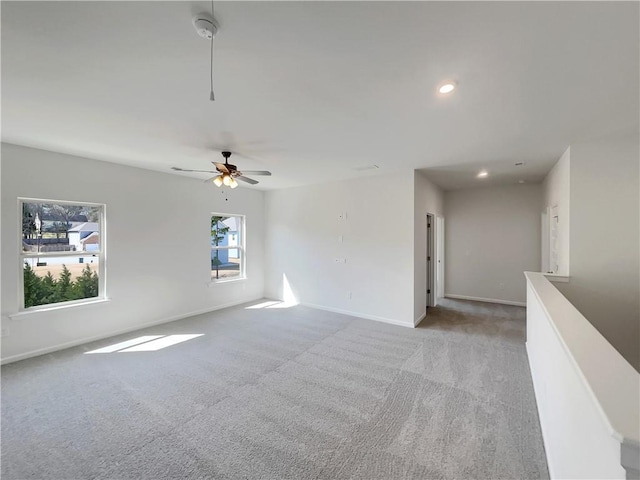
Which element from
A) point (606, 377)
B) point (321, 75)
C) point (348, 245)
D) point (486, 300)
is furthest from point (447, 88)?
point (486, 300)

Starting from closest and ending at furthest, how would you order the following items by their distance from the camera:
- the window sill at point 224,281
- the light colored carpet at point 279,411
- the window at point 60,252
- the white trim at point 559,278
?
the light colored carpet at point 279,411, the white trim at point 559,278, the window at point 60,252, the window sill at point 224,281

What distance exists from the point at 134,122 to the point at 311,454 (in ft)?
10.7

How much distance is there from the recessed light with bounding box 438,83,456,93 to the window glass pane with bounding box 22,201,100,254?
4.74 meters

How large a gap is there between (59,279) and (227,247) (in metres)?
2.72

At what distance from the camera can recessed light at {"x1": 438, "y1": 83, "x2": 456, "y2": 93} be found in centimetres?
194

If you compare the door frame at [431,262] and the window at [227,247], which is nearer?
the door frame at [431,262]

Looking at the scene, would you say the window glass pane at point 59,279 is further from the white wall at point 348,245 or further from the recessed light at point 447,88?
the recessed light at point 447,88

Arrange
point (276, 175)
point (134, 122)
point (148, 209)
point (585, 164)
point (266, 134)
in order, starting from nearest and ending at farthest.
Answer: point (134, 122)
point (266, 134)
point (585, 164)
point (148, 209)
point (276, 175)

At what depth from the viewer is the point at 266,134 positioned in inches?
114

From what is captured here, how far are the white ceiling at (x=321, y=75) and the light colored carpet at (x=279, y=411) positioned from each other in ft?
8.63

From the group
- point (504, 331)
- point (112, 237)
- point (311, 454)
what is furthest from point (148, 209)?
point (504, 331)

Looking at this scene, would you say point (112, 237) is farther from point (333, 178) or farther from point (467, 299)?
point (467, 299)

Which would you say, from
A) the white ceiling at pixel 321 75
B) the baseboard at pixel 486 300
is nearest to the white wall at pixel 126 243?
the white ceiling at pixel 321 75

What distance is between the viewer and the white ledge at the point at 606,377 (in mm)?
686
